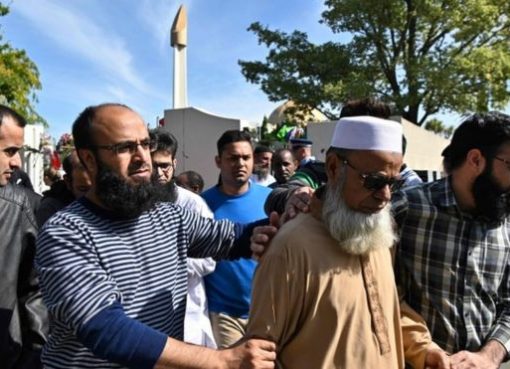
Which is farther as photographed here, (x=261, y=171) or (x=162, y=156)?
(x=261, y=171)

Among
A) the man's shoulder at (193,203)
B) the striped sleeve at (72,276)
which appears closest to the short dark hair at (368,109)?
the striped sleeve at (72,276)

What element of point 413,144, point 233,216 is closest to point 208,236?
point 233,216

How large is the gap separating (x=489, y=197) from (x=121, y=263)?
157cm

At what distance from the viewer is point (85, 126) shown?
183 centimetres

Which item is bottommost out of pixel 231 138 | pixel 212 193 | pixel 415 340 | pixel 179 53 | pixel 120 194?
pixel 415 340

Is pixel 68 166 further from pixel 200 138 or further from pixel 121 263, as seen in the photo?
pixel 200 138

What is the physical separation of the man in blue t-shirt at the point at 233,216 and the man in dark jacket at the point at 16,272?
1.30m

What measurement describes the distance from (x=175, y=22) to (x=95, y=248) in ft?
64.9

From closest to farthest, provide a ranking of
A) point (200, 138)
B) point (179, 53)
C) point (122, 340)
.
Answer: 1. point (122, 340)
2. point (200, 138)
3. point (179, 53)

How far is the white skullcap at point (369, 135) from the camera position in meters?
1.85

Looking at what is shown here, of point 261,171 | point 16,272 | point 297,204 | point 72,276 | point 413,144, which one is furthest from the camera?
point 413,144

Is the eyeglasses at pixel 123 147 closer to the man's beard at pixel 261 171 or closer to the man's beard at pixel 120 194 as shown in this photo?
the man's beard at pixel 120 194

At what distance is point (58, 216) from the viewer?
1.69 meters

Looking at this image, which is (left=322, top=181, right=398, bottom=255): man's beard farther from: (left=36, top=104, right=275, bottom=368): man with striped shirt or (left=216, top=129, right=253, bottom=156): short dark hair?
(left=216, top=129, right=253, bottom=156): short dark hair
